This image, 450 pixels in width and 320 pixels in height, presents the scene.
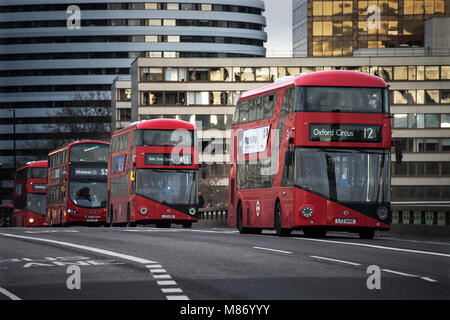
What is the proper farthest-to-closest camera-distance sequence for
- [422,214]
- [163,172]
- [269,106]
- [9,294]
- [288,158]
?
[163,172] → [422,214] → [269,106] → [288,158] → [9,294]

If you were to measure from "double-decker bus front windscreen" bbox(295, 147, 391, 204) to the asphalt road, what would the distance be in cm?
287

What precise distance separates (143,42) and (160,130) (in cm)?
12006

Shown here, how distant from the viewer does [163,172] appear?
1671 inches

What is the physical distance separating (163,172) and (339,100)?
17120 millimetres

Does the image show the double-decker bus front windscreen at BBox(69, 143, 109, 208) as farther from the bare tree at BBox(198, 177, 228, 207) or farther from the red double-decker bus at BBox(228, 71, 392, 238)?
the bare tree at BBox(198, 177, 228, 207)

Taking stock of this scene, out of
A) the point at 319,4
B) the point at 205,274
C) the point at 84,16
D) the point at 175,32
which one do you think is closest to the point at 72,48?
the point at 84,16

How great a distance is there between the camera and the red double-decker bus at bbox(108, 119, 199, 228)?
42438 mm

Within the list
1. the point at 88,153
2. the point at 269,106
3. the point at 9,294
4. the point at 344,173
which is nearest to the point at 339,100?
the point at 344,173

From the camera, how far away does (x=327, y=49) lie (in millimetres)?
120062

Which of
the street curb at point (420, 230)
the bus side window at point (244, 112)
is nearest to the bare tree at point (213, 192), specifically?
the street curb at point (420, 230)

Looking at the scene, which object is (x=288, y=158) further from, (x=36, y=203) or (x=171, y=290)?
(x=36, y=203)

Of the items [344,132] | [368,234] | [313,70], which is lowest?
[368,234]

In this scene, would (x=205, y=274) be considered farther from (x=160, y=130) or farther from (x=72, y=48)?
(x=72, y=48)

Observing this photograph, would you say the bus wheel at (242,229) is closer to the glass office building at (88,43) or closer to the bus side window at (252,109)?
the bus side window at (252,109)
